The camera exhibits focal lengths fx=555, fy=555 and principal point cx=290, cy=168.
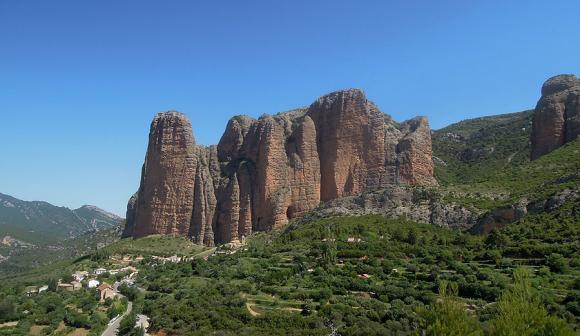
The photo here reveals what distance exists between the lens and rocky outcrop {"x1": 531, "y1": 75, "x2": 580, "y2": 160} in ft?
222

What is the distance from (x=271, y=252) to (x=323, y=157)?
29.5 meters

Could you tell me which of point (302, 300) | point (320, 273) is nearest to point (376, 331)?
point (302, 300)

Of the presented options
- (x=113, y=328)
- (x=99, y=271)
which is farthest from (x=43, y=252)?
(x=113, y=328)

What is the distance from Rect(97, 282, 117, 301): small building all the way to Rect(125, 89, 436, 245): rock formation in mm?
23445

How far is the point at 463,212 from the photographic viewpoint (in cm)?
5697

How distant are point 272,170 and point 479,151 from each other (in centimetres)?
3794

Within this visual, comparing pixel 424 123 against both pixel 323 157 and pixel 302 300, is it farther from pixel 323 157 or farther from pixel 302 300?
pixel 302 300

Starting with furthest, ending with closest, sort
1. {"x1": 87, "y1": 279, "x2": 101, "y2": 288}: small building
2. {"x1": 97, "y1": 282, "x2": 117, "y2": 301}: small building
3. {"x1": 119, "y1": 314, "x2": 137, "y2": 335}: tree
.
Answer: {"x1": 87, "y1": 279, "x2": 101, "y2": 288}: small building → {"x1": 97, "y1": 282, "x2": 117, "y2": 301}: small building → {"x1": 119, "y1": 314, "x2": 137, "y2": 335}: tree

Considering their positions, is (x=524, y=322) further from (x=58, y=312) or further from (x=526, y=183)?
(x=526, y=183)

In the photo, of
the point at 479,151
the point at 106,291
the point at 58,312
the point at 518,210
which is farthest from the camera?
the point at 479,151

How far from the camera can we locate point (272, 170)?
79375 millimetres

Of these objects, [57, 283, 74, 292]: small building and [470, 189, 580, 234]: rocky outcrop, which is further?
[57, 283, 74, 292]: small building

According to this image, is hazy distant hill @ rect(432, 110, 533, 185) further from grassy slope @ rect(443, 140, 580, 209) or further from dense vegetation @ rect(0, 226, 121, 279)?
dense vegetation @ rect(0, 226, 121, 279)

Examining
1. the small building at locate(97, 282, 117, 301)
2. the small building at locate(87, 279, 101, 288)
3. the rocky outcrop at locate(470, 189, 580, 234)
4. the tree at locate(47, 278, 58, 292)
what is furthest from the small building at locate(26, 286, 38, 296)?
the rocky outcrop at locate(470, 189, 580, 234)
